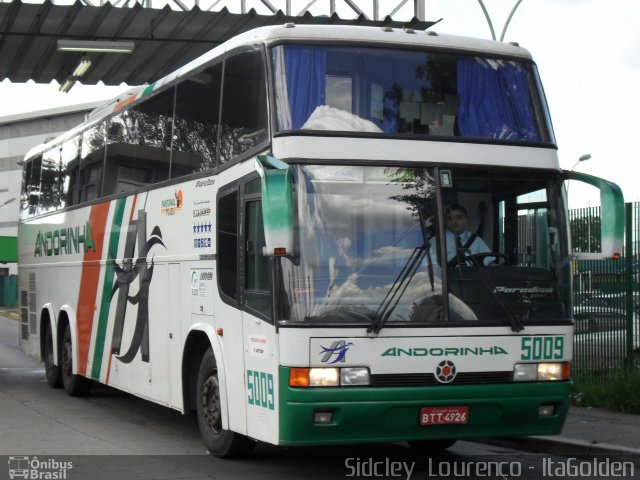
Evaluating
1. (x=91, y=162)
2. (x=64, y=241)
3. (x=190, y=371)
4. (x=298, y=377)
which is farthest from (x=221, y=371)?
(x=64, y=241)

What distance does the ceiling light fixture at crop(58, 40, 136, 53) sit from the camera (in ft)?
55.3

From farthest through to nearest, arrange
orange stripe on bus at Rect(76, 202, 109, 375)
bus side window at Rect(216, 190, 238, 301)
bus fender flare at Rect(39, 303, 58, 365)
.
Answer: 1. bus fender flare at Rect(39, 303, 58, 365)
2. orange stripe on bus at Rect(76, 202, 109, 375)
3. bus side window at Rect(216, 190, 238, 301)

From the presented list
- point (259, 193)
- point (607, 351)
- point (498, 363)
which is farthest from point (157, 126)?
point (607, 351)

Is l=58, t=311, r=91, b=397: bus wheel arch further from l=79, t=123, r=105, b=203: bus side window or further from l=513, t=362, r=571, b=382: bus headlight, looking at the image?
l=513, t=362, r=571, b=382: bus headlight

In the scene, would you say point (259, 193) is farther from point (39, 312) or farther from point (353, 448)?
point (39, 312)

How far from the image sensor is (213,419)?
1020 centimetres

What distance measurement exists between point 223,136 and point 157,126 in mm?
2324

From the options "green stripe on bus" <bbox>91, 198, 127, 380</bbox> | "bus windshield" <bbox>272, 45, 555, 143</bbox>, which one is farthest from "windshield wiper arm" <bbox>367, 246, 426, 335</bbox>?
"green stripe on bus" <bbox>91, 198, 127, 380</bbox>

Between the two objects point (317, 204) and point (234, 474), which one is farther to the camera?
point (234, 474)

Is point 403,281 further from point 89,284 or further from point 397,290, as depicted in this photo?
point 89,284

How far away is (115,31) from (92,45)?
42 centimetres

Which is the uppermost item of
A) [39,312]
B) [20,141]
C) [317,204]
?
[20,141]

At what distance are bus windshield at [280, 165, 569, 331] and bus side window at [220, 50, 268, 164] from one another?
2.80 ft

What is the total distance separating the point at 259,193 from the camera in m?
8.94
